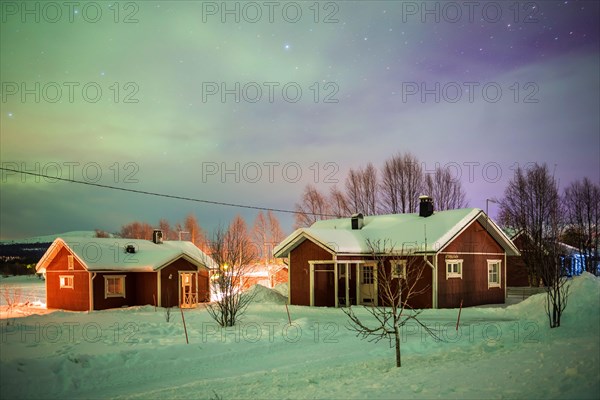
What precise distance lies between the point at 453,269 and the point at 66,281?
23561mm

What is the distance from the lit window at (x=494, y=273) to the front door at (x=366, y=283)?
22.3 ft

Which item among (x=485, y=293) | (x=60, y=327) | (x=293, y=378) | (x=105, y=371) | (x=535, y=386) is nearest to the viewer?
(x=535, y=386)

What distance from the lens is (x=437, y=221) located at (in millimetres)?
29891

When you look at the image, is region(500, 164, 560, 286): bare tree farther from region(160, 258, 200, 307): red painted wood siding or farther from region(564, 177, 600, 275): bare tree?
region(160, 258, 200, 307): red painted wood siding

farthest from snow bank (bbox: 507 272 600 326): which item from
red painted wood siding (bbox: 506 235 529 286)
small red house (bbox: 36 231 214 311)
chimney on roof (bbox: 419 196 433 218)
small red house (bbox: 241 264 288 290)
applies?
small red house (bbox: 241 264 288 290)

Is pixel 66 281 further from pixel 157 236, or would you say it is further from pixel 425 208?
pixel 425 208

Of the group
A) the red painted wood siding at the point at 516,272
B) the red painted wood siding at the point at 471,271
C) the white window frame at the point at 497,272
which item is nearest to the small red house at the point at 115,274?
Answer: the red painted wood siding at the point at 471,271

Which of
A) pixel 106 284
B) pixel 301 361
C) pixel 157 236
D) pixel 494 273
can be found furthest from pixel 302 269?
pixel 301 361

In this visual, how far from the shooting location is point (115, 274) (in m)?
33.3

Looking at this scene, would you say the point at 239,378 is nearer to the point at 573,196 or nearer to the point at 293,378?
the point at 293,378

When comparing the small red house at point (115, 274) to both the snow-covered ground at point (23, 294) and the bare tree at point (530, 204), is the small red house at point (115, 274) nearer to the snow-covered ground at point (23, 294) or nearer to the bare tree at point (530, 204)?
the snow-covered ground at point (23, 294)

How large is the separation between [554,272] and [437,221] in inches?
567

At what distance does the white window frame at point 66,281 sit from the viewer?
109 ft

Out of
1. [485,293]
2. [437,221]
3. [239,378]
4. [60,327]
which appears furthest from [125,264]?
[239,378]
